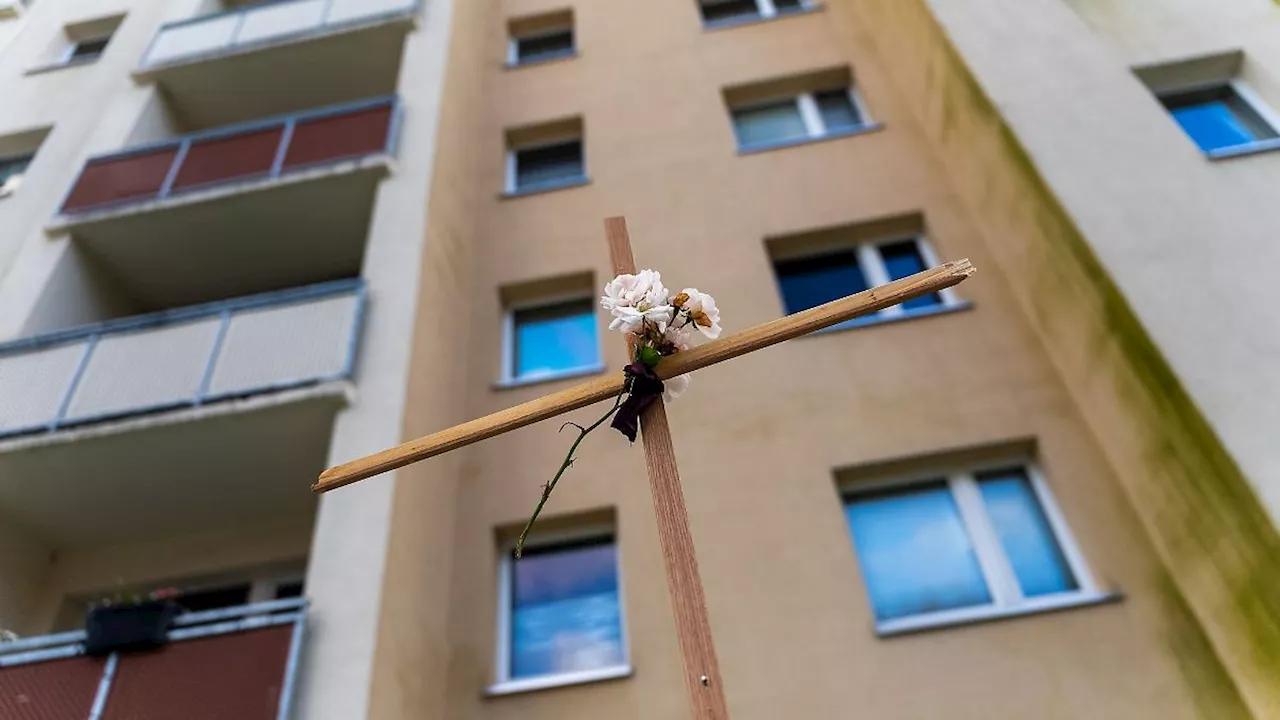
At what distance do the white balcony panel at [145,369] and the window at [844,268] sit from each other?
212 inches

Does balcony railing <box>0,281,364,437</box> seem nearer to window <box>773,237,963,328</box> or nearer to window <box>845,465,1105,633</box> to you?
window <box>773,237,963,328</box>

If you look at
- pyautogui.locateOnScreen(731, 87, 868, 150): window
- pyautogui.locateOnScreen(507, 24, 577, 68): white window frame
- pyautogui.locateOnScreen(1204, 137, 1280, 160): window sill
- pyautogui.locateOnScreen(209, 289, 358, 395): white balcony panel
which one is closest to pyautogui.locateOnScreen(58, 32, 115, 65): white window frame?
pyautogui.locateOnScreen(507, 24, 577, 68): white window frame

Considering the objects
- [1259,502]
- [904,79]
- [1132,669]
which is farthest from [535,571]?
[904,79]

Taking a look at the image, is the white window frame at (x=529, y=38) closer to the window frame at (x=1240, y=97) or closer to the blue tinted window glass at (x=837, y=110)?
the blue tinted window glass at (x=837, y=110)

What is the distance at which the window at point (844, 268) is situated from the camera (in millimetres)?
8414

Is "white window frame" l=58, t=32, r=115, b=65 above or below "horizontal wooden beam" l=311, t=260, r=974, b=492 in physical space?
above

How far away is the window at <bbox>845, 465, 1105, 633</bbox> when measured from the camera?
19.5ft

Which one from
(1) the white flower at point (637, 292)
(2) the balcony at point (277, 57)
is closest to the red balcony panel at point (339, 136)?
(2) the balcony at point (277, 57)

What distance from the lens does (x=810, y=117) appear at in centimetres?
1021

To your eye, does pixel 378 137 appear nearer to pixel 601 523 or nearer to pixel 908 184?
pixel 601 523

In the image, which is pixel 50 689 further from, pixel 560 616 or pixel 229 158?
pixel 229 158

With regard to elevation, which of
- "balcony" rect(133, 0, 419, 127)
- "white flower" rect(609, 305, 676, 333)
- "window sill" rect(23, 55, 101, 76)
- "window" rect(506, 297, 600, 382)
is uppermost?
"window sill" rect(23, 55, 101, 76)

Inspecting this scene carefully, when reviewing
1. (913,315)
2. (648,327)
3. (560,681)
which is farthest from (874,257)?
(648,327)

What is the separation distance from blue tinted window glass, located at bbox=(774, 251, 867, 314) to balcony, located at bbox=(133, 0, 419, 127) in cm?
626
